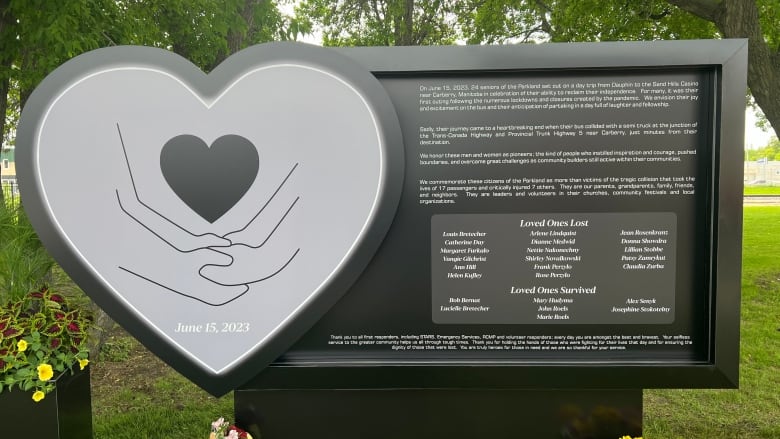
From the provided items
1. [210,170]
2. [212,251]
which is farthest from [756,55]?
[212,251]

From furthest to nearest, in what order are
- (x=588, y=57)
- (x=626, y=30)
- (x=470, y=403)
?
(x=626, y=30) → (x=470, y=403) → (x=588, y=57)

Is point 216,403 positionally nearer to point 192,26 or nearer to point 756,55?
point 192,26

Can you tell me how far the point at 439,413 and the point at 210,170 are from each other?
1.71 meters

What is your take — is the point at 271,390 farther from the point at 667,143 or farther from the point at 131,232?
the point at 667,143

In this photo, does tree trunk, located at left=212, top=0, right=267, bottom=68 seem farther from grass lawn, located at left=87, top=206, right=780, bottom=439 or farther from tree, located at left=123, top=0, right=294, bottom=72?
grass lawn, located at left=87, top=206, right=780, bottom=439

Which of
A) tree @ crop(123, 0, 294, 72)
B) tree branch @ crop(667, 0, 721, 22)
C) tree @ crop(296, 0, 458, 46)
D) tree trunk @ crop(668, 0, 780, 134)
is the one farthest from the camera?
tree @ crop(296, 0, 458, 46)

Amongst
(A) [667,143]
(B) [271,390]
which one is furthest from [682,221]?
(B) [271,390]

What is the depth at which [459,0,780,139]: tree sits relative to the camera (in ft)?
16.8

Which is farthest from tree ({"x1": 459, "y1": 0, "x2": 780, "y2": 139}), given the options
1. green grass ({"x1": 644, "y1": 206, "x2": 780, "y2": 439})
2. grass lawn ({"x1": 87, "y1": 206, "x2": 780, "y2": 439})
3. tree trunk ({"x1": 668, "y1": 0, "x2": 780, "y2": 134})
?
grass lawn ({"x1": 87, "y1": 206, "x2": 780, "y2": 439})

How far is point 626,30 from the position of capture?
24.2 ft

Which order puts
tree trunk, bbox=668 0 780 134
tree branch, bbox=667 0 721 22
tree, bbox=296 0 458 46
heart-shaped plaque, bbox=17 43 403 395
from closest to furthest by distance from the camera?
heart-shaped plaque, bbox=17 43 403 395 < tree trunk, bbox=668 0 780 134 < tree branch, bbox=667 0 721 22 < tree, bbox=296 0 458 46

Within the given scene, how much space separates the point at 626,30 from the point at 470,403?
22.3 feet

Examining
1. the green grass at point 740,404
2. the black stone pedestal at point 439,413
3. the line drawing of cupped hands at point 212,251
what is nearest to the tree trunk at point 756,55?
the green grass at point 740,404

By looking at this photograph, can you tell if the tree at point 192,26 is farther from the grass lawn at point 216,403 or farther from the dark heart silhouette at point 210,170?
the dark heart silhouette at point 210,170
